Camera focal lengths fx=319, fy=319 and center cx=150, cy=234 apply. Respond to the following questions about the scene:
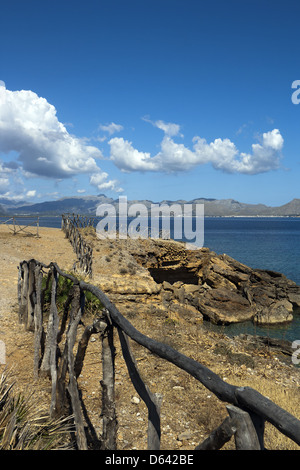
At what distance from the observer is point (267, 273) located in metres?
33.1

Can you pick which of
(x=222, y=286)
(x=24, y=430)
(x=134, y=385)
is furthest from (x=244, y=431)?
(x=222, y=286)

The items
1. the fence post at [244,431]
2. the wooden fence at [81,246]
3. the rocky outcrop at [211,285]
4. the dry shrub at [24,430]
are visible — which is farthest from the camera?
the rocky outcrop at [211,285]

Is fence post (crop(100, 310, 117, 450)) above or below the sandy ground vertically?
above

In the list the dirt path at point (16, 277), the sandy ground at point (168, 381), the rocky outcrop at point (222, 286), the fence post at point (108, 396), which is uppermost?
the fence post at point (108, 396)

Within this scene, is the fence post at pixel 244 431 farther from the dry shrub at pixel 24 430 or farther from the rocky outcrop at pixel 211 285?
the rocky outcrop at pixel 211 285

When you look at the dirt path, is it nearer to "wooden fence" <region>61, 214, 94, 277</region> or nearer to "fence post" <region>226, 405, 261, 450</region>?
"wooden fence" <region>61, 214, 94, 277</region>

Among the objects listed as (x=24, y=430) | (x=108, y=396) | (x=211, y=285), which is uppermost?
(x=108, y=396)

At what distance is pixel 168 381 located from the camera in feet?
21.5

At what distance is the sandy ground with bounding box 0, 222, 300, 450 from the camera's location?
493cm

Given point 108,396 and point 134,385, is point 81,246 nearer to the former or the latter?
point 108,396

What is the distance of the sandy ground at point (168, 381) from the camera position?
4926 mm

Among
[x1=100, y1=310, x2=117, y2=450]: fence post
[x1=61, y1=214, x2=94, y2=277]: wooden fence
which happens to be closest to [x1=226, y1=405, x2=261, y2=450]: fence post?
Answer: [x1=100, y1=310, x2=117, y2=450]: fence post

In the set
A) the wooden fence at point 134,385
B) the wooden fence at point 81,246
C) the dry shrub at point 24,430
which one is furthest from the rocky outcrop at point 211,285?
the dry shrub at point 24,430
